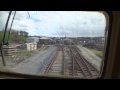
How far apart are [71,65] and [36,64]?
1.70 ft

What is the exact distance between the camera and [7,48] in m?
2.61

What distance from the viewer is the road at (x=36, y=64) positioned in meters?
2.66

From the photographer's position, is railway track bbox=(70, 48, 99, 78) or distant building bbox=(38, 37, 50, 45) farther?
railway track bbox=(70, 48, 99, 78)

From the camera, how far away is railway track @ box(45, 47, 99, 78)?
2.57 meters

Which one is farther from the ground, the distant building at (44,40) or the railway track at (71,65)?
the distant building at (44,40)

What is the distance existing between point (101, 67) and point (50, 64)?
70 cm

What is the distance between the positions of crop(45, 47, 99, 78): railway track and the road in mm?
72

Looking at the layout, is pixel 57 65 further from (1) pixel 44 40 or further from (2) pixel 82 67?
(1) pixel 44 40

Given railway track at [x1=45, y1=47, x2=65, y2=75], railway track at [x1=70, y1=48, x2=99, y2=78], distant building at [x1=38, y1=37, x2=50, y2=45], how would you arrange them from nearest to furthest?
1. distant building at [x1=38, y1=37, x2=50, y2=45]
2. railway track at [x1=70, y1=48, x2=99, y2=78]
3. railway track at [x1=45, y1=47, x2=65, y2=75]

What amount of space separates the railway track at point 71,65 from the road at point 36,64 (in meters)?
0.07

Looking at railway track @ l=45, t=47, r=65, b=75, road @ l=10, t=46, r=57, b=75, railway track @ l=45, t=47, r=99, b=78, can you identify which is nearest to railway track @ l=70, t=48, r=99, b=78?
railway track @ l=45, t=47, r=99, b=78

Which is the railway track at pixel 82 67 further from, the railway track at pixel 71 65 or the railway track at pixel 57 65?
the railway track at pixel 57 65

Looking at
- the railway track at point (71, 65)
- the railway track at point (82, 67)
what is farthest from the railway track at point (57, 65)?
the railway track at point (82, 67)

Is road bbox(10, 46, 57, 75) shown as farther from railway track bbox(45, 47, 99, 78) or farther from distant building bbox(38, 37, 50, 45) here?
distant building bbox(38, 37, 50, 45)
